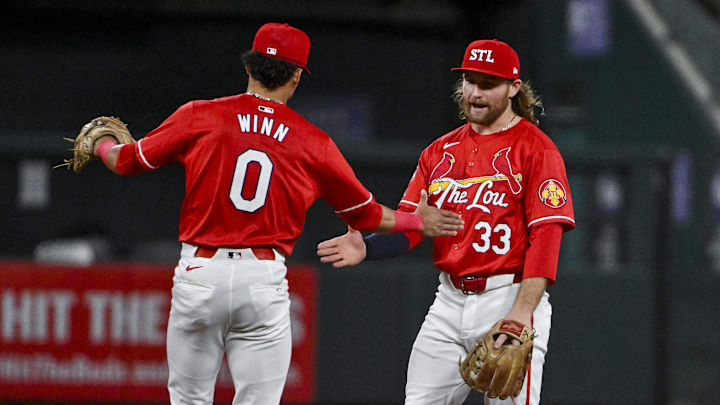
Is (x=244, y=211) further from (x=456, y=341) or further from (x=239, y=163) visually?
(x=456, y=341)

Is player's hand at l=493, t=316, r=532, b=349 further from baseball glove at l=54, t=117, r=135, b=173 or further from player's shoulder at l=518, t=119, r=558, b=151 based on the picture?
baseball glove at l=54, t=117, r=135, b=173

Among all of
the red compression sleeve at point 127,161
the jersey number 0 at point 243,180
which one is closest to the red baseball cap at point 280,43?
the jersey number 0 at point 243,180

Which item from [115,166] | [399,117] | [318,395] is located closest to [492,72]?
[115,166]

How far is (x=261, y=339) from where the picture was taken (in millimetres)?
3977

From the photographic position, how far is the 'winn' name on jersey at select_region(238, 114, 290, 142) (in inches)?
153

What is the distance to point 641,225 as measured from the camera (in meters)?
7.20

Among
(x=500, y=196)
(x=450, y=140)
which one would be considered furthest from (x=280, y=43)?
(x=500, y=196)

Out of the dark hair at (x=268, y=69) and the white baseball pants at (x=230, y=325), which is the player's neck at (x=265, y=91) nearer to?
the dark hair at (x=268, y=69)

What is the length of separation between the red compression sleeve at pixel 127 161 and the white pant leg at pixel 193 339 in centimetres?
45

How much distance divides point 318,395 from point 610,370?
2072mm

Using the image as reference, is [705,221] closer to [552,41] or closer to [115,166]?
[552,41]

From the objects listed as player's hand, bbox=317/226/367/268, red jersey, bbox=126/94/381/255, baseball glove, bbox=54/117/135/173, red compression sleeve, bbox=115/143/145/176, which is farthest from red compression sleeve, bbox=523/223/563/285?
baseball glove, bbox=54/117/135/173

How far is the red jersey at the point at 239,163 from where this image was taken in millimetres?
3844

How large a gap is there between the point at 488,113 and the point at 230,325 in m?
1.35
